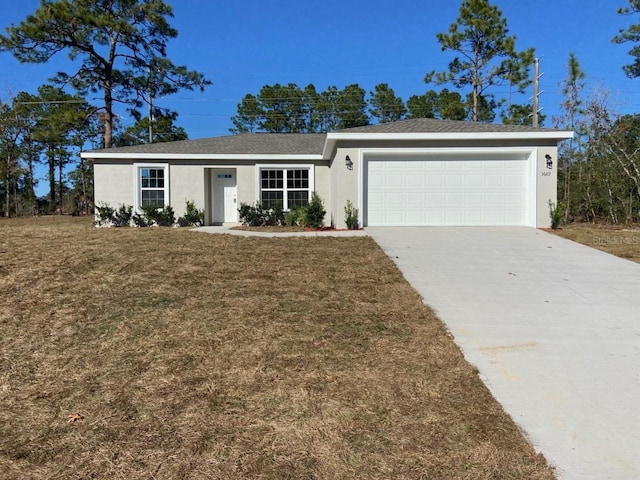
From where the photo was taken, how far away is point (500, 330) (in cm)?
481

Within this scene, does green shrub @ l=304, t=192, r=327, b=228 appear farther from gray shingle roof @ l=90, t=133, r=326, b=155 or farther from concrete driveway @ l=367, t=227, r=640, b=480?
concrete driveway @ l=367, t=227, r=640, b=480

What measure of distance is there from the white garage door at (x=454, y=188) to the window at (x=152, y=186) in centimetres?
789

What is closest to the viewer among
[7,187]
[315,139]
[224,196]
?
[224,196]

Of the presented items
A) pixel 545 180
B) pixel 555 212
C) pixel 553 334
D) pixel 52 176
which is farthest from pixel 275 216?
pixel 52 176

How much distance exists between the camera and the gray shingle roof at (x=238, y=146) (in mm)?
16078

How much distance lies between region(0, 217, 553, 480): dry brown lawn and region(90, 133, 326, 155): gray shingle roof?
10021 millimetres

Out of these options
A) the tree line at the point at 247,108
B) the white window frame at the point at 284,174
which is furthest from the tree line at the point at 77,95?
the white window frame at the point at 284,174

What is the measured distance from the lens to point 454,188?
1277cm

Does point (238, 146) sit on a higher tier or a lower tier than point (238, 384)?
higher

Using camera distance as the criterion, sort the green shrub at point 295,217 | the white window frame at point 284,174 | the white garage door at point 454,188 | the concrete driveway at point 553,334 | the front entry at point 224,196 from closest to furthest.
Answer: the concrete driveway at point 553,334 < the white garage door at point 454,188 < the green shrub at point 295,217 < the white window frame at point 284,174 < the front entry at point 224,196

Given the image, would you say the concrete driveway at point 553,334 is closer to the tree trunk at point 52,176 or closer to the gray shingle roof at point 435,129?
the gray shingle roof at point 435,129

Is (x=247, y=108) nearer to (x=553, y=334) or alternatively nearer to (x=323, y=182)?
(x=323, y=182)

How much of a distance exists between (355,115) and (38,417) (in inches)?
1356

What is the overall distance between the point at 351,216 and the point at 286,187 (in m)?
4.40
